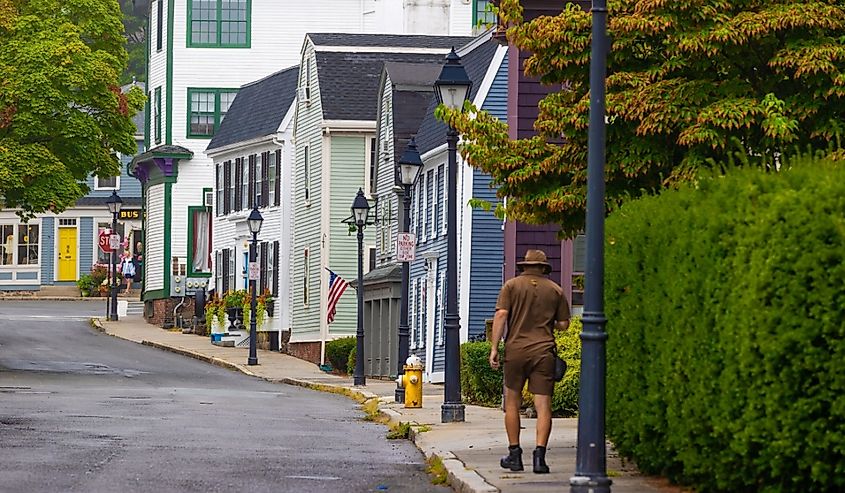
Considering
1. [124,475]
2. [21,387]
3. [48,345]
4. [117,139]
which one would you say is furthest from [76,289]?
[124,475]

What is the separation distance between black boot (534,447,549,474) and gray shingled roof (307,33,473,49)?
117ft

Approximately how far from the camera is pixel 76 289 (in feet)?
255

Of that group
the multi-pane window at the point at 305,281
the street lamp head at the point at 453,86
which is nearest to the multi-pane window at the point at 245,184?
the multi-pane window at the point at 305,281

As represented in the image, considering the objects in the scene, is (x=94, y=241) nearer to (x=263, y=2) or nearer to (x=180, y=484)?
(x=263, y=2)

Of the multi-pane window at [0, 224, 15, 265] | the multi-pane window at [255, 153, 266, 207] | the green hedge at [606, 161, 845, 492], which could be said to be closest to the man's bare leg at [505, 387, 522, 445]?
the green hedge at [606, 161, 845, 492]

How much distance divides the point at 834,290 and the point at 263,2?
54.8 m

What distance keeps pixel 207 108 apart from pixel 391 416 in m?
39.9

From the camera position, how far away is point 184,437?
65.4 ft

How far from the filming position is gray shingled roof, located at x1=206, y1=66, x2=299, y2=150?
54.9m

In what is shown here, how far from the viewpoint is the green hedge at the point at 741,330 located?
31.1ft

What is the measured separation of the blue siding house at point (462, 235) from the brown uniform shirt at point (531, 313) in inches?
689

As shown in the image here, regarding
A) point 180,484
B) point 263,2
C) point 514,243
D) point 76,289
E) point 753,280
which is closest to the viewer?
point 753,280

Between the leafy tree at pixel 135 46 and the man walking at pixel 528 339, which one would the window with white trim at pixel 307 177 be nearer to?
the man walking at pixel 528 339

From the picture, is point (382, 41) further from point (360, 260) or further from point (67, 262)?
point (67, 262)
